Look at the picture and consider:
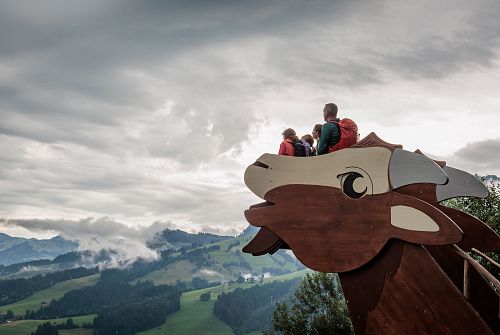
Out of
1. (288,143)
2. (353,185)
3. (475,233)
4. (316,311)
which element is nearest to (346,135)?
(353,185)

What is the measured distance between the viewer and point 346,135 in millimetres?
8164

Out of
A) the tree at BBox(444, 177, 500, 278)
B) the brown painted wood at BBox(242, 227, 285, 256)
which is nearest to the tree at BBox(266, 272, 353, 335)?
the tree at BBox(444, 177, 500, 278)

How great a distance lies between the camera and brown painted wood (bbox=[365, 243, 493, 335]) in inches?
264

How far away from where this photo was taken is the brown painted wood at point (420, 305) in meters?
6.70

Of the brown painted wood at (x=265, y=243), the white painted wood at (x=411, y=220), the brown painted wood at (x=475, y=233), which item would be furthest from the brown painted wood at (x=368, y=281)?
the brown painted wood at (x=475, y=233)

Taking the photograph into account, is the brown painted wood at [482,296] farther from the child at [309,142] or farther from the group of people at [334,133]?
the child at [309,142]

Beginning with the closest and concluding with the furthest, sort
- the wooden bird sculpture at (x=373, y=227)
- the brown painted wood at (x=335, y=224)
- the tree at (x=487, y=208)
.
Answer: the wooden bird sculpture at (x=373, y=227) < the brown painted wood at (x=335, y=224) < the tree at (x=487, y=208)

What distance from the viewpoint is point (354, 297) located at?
7.45 m

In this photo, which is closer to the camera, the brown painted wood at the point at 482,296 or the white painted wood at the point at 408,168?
the white painted wood at the point at 408,168

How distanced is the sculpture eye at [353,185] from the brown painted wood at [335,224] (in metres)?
0.09

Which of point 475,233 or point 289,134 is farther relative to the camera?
point 475,233

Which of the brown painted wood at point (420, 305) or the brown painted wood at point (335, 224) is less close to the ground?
the brown painted wood at point (335, 224)

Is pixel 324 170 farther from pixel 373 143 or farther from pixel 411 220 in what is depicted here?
pixel 411 220

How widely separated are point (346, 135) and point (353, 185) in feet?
3.52
